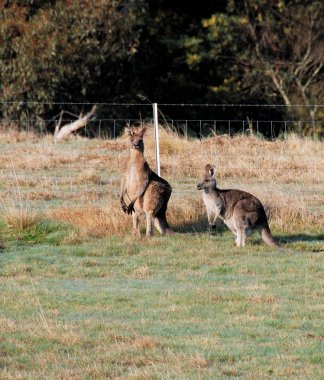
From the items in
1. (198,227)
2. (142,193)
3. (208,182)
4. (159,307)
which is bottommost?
(159,307)

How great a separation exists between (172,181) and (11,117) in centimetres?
1183

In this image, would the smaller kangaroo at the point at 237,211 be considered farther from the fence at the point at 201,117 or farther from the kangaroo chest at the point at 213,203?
the fence at the point at 201,117

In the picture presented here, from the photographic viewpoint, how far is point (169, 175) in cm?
1853

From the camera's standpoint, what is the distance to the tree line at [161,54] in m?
28.6

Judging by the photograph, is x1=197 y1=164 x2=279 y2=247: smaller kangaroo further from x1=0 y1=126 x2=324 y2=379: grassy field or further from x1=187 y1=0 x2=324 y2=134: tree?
x1=187 y1=0 x2=324 y2=134: tree

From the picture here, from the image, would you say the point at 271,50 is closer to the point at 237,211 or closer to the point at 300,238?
the point at 300,238

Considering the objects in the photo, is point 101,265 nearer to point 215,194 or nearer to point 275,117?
point 215,194

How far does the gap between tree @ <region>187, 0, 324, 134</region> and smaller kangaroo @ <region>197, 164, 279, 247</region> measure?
2005 cm

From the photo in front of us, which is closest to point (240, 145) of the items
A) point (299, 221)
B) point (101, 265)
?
point (299, 221)

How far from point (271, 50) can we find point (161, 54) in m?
3.49

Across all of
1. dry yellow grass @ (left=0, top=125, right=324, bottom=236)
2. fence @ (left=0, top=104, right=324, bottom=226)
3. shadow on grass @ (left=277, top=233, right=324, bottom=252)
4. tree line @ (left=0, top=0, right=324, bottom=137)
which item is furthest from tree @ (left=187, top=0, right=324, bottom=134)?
shadow on grass @ (left=277, top=233, right=324, bottom=252)

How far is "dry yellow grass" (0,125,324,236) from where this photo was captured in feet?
47.2

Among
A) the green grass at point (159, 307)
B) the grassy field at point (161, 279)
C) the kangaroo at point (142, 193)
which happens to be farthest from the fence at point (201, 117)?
the green grass at point (159, 307)

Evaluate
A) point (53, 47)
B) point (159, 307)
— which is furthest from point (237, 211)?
point (53, 47)
